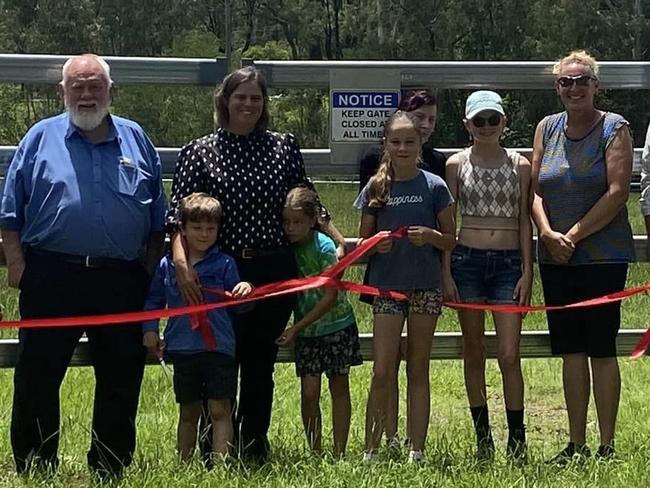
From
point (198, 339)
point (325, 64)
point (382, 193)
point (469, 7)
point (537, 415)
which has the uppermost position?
point (469, 7)

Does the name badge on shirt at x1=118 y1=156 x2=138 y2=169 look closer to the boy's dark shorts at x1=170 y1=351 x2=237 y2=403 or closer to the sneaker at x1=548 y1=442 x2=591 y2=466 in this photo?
the boy's dark shorts at x1=170 y1=351 x2=237 y2=403

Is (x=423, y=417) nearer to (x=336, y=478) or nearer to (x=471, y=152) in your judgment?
(x=336, y=478)

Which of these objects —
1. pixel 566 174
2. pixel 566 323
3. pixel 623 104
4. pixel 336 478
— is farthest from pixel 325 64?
pixel 623 104

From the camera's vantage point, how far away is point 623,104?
3581 centimetres

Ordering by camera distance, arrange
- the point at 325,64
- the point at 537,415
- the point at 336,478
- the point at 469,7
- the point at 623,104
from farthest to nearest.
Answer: the point at 469,7 < the point at 623,104 < the point at 537,415 < the point at 325,64 < the point at 336,478

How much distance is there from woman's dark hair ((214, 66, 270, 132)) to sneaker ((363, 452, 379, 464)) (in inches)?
64.4

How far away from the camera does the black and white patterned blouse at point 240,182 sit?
542 cm

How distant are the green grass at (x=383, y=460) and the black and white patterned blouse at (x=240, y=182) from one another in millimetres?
1101

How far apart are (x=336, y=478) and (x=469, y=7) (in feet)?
159

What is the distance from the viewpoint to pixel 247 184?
17.9 ft

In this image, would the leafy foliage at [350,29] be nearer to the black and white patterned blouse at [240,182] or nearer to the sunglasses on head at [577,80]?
the sunglasses on head at [577,80]

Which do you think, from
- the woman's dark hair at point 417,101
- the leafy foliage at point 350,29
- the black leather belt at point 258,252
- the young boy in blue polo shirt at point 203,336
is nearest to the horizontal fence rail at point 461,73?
the woman's dark hair at point 417,101

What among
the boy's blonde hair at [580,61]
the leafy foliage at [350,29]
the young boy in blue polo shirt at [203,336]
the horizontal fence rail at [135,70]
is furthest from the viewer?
the leafy foliage at [350,29]

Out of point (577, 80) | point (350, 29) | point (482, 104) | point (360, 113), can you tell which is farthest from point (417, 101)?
point (350, 29)
